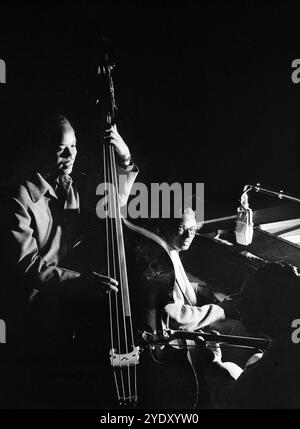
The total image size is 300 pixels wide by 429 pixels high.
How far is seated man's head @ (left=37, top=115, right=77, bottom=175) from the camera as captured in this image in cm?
186

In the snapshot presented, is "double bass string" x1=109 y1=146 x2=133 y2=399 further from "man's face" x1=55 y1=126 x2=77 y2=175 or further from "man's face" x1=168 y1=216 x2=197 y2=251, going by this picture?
"man's face" x1=168 y1=216 x2=197 y2=251

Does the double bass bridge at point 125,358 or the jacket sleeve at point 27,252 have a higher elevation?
the jacket sleeve at point 27,252

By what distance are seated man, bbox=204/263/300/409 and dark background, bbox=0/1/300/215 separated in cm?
50

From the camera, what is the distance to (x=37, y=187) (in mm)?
1840

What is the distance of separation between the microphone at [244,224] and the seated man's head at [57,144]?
2.78 ft

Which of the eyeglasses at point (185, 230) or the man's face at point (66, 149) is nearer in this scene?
the man's face at point (66, 149)

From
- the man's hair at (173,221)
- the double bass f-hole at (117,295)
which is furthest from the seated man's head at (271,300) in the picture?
the double bass f-hole at (117,295)

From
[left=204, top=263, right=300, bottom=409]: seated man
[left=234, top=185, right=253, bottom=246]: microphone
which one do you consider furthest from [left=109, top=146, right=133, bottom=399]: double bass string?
[left=234, top=185, right=253, bottom=246]: microphone

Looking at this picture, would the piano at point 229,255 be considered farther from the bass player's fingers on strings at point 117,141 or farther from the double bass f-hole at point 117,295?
the bass player's fingers on strings at point 117,141

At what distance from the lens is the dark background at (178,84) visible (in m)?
1.88

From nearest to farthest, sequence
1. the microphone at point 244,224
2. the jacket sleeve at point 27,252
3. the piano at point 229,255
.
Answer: the jacket sleeve at point 27,252, the piano at point 229,255, the microphone at point 244,224

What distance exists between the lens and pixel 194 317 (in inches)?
76.8
